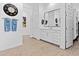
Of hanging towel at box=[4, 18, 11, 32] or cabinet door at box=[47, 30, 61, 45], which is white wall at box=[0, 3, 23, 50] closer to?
hanging towel at box=[4, 18, 11, 32]

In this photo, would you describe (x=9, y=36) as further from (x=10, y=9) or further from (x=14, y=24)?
(x=10, y=9)

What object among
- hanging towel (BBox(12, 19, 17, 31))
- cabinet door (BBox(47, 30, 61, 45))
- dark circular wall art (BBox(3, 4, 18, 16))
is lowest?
cabinet door (BBox(47, 30, 61, 45))

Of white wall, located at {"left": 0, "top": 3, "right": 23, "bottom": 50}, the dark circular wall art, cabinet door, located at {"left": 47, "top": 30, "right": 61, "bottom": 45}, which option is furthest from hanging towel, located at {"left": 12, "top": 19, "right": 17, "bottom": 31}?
cabinet door, located at {"left": 47, "top": 30, "right": 61, "bottom": 45}

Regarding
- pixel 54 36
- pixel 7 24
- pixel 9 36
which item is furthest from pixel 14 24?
pixel 54 36

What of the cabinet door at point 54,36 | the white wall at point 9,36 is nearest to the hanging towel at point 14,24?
the white wall at point 9,36

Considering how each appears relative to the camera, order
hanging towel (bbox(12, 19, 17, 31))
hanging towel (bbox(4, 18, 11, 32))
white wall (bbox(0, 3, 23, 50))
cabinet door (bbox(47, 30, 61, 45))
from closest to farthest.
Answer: white wall (bbox(0, 3, 23, 50))
hanging towel (bbox(4, 18, 11, 32))
hanging towel (bbox(12, 19, 17, 31))
cabinet door (bbox(47, 30, 61, 45))

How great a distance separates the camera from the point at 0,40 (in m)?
4.28

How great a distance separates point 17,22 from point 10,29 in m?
0.52

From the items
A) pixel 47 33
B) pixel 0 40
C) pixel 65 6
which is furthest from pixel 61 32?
pixel 0 40

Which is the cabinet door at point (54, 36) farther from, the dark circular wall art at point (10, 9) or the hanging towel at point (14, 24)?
the dark circular wall art at point (10, 9)

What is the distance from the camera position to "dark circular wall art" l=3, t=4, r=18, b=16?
178 inches

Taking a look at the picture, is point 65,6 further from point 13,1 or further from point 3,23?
point 3,23

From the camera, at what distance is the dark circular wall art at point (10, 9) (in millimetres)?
4510

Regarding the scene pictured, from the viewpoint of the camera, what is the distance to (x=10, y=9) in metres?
4.75
